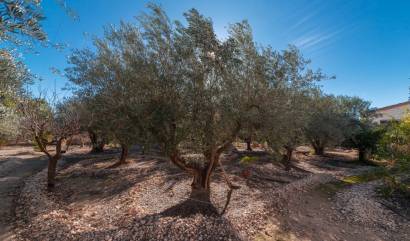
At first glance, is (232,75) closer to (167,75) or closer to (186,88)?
(186,88)

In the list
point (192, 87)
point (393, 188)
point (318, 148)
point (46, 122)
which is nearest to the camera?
point (192, 87)

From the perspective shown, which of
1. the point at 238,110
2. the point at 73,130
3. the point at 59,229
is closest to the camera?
the point at 59,229

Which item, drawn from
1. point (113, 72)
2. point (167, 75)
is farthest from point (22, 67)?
point (167, 75)

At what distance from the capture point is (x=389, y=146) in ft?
49.1

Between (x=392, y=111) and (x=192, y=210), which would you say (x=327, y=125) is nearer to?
(x=192, y=210)

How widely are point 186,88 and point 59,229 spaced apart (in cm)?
694

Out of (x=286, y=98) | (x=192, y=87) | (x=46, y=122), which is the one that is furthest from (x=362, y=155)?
(x=46, y=122)

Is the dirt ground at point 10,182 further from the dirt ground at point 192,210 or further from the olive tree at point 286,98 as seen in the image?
the olive tree at point 286,98

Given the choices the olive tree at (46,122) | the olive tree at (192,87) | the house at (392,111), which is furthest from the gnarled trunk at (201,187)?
the house at (392,111)

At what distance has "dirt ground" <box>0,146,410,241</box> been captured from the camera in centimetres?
895

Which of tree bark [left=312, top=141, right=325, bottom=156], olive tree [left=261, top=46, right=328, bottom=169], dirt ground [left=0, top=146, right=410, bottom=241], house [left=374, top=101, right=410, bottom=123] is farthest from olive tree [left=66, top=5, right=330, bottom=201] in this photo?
house [left=374, top=101, right=410, bottom=123]

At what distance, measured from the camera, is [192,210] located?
1083 cm

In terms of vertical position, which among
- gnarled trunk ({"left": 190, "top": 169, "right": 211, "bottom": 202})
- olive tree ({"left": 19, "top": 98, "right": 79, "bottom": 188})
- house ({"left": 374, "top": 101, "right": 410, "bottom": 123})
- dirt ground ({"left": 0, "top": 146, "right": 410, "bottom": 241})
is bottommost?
dirt ground ({"left": 0, "top": 146, "right": 410, "bottom": 241})

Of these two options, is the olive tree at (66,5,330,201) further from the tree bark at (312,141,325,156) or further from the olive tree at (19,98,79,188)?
the tree bark at (312,141,325,156)
